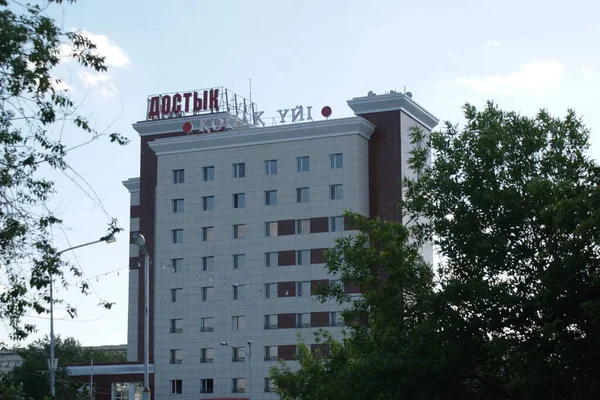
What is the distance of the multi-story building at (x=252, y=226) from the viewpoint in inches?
3605

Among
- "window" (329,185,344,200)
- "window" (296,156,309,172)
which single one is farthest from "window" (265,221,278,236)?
"window" (329,185,344,200)

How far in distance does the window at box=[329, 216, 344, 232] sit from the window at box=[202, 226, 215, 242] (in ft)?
40.4

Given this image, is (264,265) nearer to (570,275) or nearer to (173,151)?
(173,151)

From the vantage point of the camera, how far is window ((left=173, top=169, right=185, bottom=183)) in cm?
9819

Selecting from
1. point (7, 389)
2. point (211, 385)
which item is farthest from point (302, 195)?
point (7, 389)

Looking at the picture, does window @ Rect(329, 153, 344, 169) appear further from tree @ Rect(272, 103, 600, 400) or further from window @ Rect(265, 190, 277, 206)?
tree @ Rect(272, 103, 600, 400)

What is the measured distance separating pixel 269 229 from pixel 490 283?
57.2 metres

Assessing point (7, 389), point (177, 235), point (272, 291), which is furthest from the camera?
point (177, 235)

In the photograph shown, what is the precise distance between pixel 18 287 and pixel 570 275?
1972 centimetres

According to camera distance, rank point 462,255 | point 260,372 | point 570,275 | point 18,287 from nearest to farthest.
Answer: point 18,287 < point 570,275 < point 462,255 < point 260,372

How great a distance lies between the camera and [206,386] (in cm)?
9450

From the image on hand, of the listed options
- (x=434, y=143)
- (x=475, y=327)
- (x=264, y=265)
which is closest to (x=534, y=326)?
(x=475, y=327)

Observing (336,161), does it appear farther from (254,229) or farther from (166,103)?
(166,103)

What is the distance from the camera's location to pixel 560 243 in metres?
35.4
